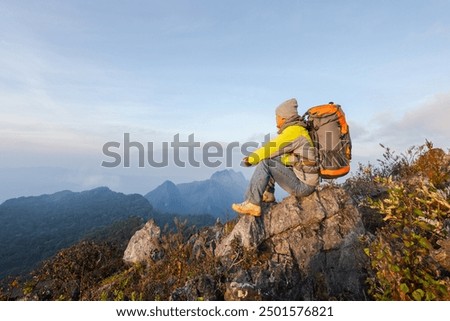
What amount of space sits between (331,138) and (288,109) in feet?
3.50

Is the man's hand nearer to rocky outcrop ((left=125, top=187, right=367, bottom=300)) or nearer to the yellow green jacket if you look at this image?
the yellow green jacket

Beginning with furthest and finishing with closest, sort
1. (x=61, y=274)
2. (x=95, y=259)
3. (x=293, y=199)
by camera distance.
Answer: (x=95, y=259), (x=61, y=274), (x=293, y=199)

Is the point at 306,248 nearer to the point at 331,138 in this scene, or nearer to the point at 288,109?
the point at 331,138

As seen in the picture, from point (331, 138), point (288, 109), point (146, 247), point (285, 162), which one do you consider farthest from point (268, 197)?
point (146, 247)

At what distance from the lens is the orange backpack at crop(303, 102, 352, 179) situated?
617 cm

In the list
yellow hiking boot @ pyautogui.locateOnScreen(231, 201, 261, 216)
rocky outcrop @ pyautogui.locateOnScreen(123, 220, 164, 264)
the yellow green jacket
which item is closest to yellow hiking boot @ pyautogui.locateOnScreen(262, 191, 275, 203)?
Answer: yellow hiking boot @ pyautogui.locateOnScreen(231, 201, 261, 216)

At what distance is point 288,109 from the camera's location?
247 inches

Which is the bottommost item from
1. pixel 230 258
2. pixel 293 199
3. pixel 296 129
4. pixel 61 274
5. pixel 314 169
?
pixel 61 274

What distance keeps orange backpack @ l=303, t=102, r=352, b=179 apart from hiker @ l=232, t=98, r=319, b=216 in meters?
0.20

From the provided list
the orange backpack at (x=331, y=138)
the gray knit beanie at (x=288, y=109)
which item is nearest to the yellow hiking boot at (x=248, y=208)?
the orange backpack at (x=331, y=138)

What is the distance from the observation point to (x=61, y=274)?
8.05 metres
